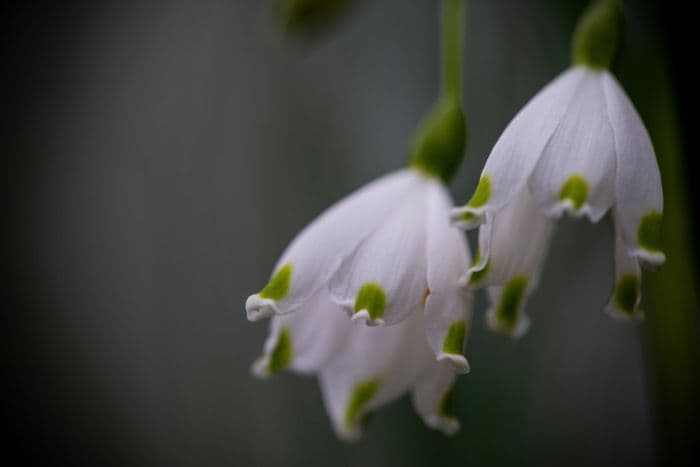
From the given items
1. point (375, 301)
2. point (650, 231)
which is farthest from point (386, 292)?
point (650, 231)

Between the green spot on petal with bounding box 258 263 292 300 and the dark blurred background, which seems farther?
the dark blurred background

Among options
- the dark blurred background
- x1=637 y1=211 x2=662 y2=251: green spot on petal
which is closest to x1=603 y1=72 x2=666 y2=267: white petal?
x1=637 y1=211 x2=662 y2=251: green spot on petal

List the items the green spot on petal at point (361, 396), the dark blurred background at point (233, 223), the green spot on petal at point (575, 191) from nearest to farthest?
the green spot on petal at point (575, 191)
the green spot on petal at point (361, 396)
the dark blurred background at point (233, 223)

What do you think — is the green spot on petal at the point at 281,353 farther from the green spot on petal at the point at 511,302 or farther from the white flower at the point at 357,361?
the green spot on petal at the point at 511,302

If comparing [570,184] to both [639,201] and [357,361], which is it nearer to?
[639,201]

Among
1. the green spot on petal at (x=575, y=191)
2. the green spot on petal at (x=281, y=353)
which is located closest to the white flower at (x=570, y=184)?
the green spot on petal at (x=575, y=191)

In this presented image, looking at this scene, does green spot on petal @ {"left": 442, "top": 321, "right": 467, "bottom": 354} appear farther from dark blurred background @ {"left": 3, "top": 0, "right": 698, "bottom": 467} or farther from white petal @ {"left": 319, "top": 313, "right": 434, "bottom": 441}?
dark blurred background @ {"left": 3, "top": 0, "right": 698, "bottom": 467}

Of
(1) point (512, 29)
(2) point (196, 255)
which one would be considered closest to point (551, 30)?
(1) point (512, 29)

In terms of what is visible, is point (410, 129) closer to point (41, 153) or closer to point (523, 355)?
point (523, 355)
